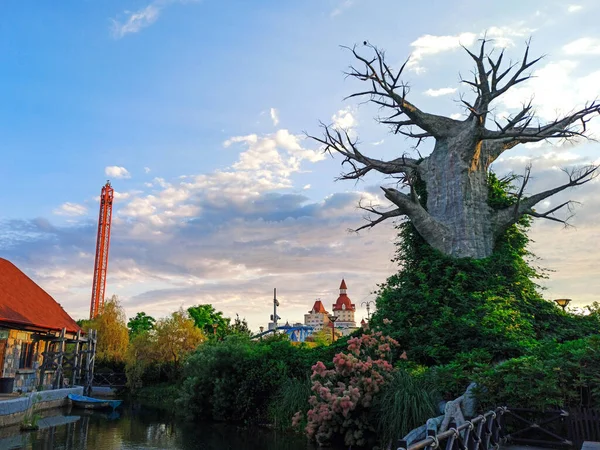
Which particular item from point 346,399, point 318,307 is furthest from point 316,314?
point 346,399

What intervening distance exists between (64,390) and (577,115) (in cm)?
2510

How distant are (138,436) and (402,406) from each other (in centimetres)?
920

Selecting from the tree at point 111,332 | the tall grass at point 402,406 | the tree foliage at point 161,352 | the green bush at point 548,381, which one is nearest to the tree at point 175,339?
the tree foliage at point 161,352

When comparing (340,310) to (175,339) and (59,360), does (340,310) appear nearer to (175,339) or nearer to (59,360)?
(175,339)

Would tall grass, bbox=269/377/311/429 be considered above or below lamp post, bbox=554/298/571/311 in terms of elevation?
below

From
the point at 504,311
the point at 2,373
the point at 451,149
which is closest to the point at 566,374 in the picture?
the point at 504,311

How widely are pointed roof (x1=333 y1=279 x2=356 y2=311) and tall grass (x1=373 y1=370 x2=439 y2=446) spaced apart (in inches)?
4758

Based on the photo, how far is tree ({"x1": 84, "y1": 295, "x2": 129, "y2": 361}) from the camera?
114 feet

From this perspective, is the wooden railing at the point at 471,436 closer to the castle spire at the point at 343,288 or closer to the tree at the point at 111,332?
the tree at the point at 111,332

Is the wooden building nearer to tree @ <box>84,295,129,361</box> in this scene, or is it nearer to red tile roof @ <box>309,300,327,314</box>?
tree @ <box>84,295,129,361</box>

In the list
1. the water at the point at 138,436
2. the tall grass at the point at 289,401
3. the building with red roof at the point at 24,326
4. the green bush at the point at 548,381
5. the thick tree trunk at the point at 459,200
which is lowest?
the water at the point at 138,436

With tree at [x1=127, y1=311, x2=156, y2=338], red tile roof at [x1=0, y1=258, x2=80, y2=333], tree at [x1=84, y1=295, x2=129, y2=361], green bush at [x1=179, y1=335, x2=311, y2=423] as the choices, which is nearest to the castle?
tree at [x1=127, y1=311, x2=156, y2=338]

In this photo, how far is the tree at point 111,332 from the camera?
34875 mm

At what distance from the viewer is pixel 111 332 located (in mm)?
36000
